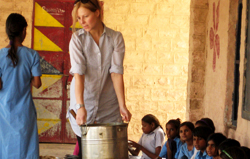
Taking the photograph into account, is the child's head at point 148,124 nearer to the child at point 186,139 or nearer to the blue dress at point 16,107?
the child at point 186,139

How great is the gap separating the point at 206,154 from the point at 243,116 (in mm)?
486

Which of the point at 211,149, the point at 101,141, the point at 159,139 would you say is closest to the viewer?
the point at 101,141

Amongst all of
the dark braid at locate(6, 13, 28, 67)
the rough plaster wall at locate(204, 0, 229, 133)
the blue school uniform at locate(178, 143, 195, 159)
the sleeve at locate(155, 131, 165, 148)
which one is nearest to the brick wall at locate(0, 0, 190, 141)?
the rough plaster wall at locate(204, 0, 229, 133)

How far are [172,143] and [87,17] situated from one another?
7.33 feet

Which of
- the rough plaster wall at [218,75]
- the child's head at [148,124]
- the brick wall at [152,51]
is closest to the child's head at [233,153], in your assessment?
the rough plaster wall at [218,75]

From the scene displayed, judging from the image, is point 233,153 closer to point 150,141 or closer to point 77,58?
point 77,58

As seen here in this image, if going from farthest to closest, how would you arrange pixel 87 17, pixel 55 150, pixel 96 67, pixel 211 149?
pixel 55 150 < pixel 211 149 < pixel 96 67 < pixel 87 17

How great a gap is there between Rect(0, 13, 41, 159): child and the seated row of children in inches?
49.0

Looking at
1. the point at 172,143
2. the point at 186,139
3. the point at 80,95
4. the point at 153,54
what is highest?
the point at 153,54

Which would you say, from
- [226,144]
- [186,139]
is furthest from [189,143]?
[226,144]

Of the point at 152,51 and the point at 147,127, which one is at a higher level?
the point at 152,51

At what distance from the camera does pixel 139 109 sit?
641 cm

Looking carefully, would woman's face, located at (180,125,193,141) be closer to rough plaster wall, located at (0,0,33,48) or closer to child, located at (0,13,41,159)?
child, located at (0,13,41,159)

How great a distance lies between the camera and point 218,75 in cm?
432
